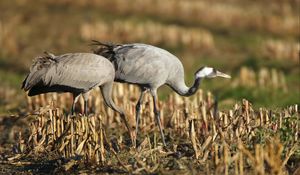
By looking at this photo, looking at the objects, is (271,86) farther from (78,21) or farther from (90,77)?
(78,21)

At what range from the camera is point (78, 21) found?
854 inches

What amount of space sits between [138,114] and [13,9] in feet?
45.8

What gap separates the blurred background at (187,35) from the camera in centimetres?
1468

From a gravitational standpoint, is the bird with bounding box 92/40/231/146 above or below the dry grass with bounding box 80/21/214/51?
below

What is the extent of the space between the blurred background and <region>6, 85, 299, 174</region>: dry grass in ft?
11.5

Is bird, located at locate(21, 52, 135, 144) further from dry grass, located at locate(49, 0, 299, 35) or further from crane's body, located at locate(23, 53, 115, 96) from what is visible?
dry grass, located at locate(49, 0, 299, 35)

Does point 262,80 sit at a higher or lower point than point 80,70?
lower

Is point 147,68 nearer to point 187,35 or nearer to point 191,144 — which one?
point 191,144

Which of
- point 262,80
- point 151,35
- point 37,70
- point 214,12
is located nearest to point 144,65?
point 37,70

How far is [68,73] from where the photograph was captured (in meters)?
9.27

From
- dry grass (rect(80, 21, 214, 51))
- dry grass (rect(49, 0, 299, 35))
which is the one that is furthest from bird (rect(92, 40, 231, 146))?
dry grass (rect(49, 0, 299, 35))

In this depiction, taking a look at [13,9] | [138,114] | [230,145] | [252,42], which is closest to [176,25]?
[252,42]

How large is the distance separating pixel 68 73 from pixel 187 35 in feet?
35.8

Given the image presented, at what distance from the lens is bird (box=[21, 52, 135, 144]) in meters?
9.14
